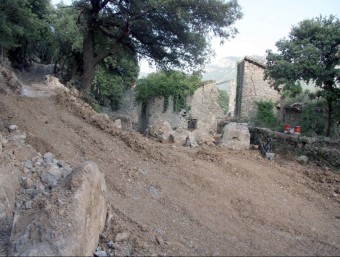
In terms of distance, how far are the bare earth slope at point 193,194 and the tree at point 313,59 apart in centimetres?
272

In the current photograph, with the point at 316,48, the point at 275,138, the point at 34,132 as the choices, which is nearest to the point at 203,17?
the point at 316,48

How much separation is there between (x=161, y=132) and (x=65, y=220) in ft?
26.9

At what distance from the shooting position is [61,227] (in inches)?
146

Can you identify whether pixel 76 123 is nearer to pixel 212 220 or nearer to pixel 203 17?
pixel 212 220

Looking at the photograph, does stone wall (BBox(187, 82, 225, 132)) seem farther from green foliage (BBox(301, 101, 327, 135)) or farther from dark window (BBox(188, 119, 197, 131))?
green foliage (BBox(301, 101, 327, 135))

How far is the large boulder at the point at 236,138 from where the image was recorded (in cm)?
1103

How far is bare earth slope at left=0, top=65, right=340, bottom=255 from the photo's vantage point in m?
4.62

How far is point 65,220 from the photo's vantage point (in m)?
3.78

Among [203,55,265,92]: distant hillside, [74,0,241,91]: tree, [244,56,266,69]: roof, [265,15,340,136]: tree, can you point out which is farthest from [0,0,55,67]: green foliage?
[203,55,265,92]: distant hillside

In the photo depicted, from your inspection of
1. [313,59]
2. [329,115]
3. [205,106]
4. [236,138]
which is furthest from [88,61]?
[205,106]

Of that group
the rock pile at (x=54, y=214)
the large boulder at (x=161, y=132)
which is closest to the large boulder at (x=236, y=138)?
the large boulder at (x=161, y=132)

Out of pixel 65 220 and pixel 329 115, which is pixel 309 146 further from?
pixel 65 220

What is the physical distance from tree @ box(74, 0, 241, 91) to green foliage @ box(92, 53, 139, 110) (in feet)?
18.2

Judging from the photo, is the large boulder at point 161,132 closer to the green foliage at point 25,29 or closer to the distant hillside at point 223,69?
the green foliage at point 25,29
